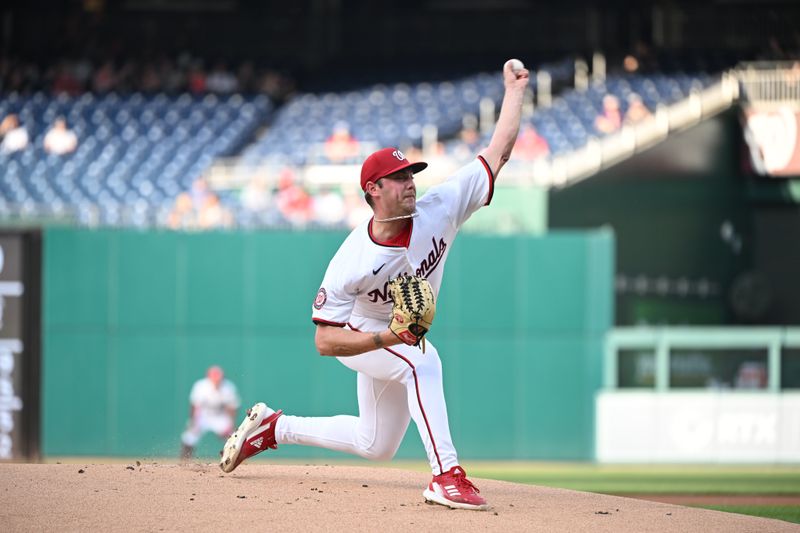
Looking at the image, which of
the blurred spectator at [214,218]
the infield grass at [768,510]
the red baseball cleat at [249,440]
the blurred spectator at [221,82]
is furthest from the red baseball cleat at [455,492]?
the blurred spectator at [221,82]

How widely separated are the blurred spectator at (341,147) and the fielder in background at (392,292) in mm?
11748

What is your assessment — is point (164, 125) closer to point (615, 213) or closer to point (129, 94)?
point (129, 94)

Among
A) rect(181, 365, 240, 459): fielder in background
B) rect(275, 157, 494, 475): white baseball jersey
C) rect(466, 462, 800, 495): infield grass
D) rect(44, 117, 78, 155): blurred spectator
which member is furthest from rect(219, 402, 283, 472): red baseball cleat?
rect(44, 117, 78, 155): blurred spectator

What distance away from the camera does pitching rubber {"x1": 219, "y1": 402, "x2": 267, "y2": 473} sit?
6.22m

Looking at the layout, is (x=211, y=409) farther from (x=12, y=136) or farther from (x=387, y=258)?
(x=387, y=258)

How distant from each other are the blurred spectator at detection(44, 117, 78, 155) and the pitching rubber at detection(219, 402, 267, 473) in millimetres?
14216

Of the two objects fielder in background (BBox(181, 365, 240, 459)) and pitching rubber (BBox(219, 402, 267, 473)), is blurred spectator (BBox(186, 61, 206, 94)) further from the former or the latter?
pitching rubber (BBox(219, 402, 267, 473))

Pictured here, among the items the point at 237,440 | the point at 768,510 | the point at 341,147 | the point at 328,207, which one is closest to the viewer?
the point at 237,440

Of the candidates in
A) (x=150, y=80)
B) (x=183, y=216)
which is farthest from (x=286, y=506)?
(x=150, y=80)

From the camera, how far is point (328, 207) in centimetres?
1673

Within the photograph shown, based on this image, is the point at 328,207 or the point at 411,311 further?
the point at 328,207

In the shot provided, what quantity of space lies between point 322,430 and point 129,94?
16774 mm

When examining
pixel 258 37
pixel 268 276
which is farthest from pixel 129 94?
pixel 268 276

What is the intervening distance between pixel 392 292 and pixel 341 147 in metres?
13.0
